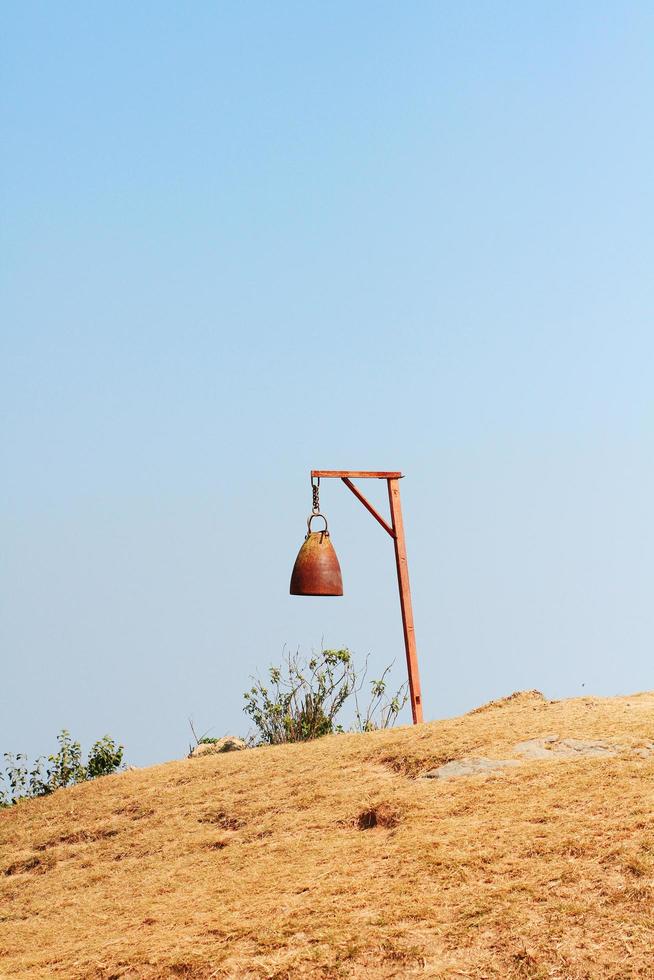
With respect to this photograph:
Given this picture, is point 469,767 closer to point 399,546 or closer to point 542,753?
point 542,753

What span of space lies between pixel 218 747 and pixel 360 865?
7.85 metres

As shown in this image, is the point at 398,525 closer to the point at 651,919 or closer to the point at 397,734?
the point at 397,734

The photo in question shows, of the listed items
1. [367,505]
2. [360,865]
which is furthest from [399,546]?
[360,865]

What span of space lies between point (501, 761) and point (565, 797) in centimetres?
147

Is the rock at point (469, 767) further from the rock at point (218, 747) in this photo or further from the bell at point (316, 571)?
the rock at point (218, 747)

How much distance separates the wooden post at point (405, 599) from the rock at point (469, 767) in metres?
3.04

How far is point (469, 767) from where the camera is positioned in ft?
34.4

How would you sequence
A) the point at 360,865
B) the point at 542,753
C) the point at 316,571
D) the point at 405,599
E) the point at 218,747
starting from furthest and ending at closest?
the point at 218,747, the point at 405,599, the point at 316,571, the point at 542,753, the point at 360,865

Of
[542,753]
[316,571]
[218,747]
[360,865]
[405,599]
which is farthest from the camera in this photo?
[218,747]

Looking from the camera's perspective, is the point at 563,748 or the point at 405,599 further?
the point at 405,599

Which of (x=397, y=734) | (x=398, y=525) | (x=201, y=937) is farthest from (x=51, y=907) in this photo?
(x=398, y=525)

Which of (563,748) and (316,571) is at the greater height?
(316,571)

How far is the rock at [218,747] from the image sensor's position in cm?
1575

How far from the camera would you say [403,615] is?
14070mm
